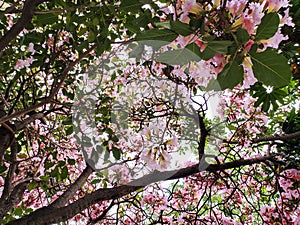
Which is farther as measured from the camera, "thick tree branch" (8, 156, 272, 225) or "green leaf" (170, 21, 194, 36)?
"thick tree branch" (8, 156, 272, 225)

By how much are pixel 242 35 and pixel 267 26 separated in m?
0.03

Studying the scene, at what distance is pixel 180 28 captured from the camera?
1.42ft

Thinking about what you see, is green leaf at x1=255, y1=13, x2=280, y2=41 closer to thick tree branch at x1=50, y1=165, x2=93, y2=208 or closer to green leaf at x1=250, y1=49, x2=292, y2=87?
green leaf at x1=250, y1=49, x2=292, y2=87

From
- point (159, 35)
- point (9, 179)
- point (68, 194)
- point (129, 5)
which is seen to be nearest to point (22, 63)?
point (9, 179)

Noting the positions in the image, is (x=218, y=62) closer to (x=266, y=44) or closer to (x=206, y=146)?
(x=266, y=44)

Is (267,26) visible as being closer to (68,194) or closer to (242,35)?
(242,35)

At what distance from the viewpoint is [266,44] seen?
492mm

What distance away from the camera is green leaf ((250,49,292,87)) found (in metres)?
0.42

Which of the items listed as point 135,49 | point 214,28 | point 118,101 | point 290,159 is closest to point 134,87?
point 118,101

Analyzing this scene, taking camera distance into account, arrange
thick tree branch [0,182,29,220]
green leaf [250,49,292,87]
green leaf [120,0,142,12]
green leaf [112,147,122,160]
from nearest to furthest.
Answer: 1. green leaf [250,49,292,87]
2. green leaf [120,0,142,12]
3. green leaf [112,147,122,160]
4. thick tree branch [0,182,29,220]

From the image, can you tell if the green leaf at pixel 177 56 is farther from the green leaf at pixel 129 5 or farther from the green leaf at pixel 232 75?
the green leaf at pixel 129 5

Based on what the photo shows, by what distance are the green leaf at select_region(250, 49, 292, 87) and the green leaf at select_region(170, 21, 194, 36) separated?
91 mm

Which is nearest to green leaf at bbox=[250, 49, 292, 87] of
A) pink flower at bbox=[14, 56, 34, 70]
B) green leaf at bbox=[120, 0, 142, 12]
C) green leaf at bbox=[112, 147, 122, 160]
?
green leaf at bbox=[120, 0, 142, 12]

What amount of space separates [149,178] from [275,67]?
0.75 metres
